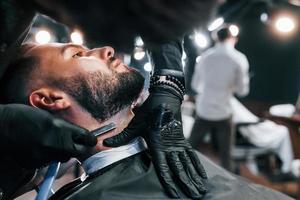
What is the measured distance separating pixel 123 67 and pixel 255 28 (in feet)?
17.6

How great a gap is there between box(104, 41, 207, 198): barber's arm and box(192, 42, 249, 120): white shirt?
201 cm

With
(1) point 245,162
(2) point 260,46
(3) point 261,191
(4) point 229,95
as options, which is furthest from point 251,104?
(3) point 261,191

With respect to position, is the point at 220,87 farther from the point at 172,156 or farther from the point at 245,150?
the point at 172,156

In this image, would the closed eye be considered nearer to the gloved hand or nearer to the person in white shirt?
the gloved hand

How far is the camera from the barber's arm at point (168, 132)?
1.27 m

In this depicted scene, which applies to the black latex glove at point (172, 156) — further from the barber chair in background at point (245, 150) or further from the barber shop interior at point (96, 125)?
the barber chair in background at point (245, 150)

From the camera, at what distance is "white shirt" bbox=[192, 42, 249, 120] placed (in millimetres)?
3455

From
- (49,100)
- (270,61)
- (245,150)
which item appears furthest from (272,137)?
(49,100)

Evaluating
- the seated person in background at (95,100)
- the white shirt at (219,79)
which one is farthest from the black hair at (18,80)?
the white shirt at (219,79)

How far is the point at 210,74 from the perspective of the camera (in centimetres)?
354

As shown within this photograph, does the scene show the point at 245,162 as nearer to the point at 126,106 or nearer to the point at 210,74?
the point at 210,74

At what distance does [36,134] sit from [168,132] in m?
0.38

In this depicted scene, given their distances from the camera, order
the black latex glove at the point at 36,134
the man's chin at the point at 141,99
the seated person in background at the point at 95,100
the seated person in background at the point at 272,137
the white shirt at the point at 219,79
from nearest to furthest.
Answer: the black latex glove at the point at 36,134
the seated person in background at the point at 95,100
the man's chin at the point at 141,99
the white shirt at the point at 219,79
the seated person in background at the point at 272,137

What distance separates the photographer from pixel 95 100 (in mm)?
1375
